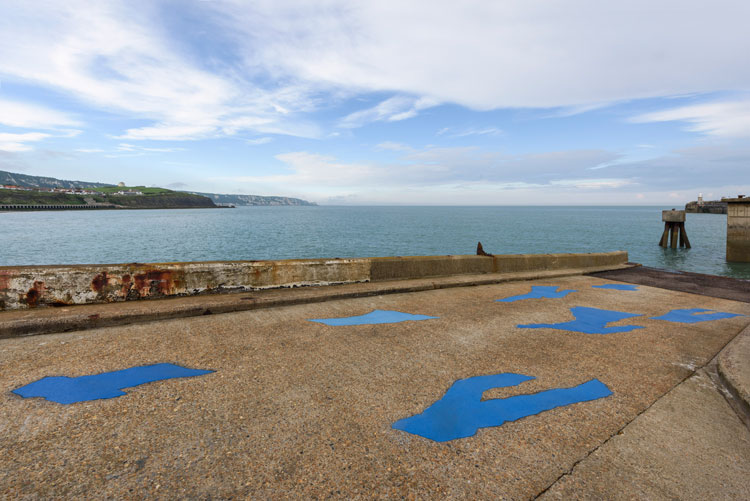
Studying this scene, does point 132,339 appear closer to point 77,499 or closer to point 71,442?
point 71,442

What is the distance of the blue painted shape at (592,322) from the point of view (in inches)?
205

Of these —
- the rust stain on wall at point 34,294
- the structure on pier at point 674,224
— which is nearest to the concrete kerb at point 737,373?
the rust stain on wall at point 34,294

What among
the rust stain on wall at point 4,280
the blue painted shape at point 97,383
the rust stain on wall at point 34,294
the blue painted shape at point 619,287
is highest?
the rust stain on wall at point 4,280

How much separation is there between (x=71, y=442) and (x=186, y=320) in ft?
8.82

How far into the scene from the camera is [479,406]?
303 cm

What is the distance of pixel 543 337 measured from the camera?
4.78 m

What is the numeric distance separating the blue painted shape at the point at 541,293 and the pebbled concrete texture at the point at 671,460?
148 inches

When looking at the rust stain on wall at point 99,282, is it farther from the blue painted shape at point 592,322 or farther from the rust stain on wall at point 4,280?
the blue painted shape at point 592,322

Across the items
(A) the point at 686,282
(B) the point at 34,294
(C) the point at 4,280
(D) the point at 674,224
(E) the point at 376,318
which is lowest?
(A) the point at 686,282

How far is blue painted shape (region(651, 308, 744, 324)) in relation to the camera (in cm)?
582

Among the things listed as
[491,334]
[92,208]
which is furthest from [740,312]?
[92,208]

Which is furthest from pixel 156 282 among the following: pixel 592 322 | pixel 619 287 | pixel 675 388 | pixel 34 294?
pixel 619 287

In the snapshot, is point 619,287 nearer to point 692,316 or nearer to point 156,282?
point 692,316

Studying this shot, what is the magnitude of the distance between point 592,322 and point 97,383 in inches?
254
